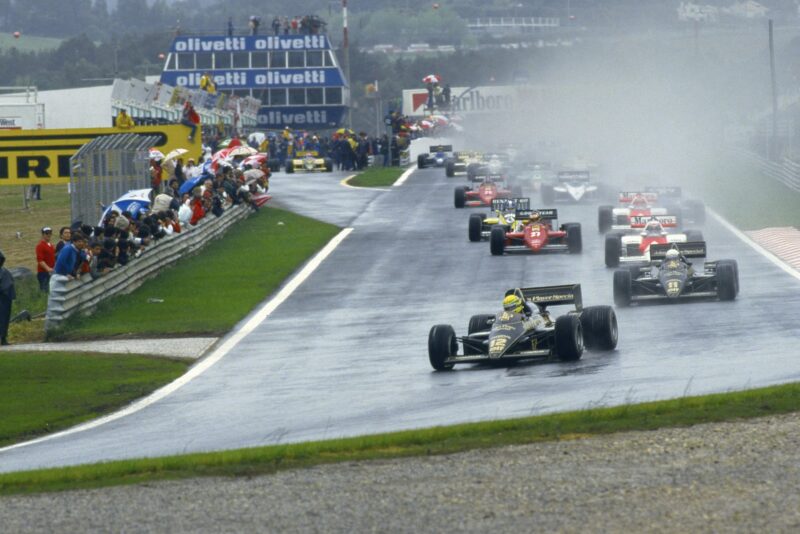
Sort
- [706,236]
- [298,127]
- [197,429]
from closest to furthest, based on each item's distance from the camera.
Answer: [197,429] < [706,236] < [298,127]

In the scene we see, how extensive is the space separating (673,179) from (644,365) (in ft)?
131

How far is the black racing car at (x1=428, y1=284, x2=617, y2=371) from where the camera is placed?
18.7 metres

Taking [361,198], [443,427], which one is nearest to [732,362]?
[443,427]

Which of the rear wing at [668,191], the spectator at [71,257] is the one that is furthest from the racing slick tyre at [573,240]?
the spectator at [71,257]

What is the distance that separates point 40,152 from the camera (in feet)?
127

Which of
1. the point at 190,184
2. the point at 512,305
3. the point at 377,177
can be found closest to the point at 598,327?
the point at 512,305

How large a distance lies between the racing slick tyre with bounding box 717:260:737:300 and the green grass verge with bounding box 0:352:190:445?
8254 mm

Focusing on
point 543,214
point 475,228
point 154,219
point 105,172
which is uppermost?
point 105,172

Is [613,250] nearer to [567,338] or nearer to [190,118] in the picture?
[567,338]

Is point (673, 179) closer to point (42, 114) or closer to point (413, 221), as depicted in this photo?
point (413, 221)

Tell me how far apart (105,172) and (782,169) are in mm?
29326

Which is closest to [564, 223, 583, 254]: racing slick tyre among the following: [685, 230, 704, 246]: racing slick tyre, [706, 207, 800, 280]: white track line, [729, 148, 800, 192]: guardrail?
[685, 230, 704, 246]: racing slick tyre

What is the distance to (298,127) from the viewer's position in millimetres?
106062

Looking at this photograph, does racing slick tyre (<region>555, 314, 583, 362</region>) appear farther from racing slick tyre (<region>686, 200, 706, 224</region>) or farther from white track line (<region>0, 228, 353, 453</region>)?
racing slick tyre (<region>686, 200, 706, 224</region>)
